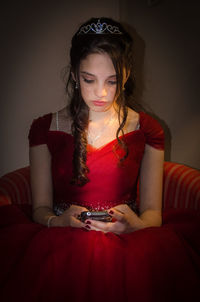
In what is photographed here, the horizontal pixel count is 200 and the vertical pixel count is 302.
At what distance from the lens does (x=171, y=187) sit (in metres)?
1.27

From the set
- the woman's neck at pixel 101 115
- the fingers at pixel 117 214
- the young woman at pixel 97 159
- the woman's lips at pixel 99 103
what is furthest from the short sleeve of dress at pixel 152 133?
the fingers at pixel 117 214

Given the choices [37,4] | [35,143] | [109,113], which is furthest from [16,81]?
[109,113]

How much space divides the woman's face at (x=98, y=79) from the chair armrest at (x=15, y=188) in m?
0.54

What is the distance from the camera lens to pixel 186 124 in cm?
146

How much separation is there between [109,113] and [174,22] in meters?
0.73

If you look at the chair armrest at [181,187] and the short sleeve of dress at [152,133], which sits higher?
→ the short sleeve of dress at [152,133]

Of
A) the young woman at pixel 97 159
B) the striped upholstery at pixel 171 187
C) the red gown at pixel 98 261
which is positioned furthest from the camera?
the striped upholstery at pixel 171 187

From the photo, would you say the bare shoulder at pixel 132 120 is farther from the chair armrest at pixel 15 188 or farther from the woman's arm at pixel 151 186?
the chair armrest at pixel 15 188

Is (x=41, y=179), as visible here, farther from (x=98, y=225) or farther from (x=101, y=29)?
(x=101, y=29)

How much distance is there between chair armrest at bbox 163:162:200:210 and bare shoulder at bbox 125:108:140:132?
1.16 feet

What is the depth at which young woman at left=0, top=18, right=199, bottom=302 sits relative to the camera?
2.14ft

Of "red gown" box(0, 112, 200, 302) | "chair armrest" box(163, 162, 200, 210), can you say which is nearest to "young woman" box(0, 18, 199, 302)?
"red gown" box(0, 112, 200, 302)

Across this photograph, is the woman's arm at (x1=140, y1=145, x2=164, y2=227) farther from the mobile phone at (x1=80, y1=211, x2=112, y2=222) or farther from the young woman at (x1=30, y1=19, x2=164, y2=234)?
the mobile phone at (x1=80, y1=211, x2=112, y2=222)

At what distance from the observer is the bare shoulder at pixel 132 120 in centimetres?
106
